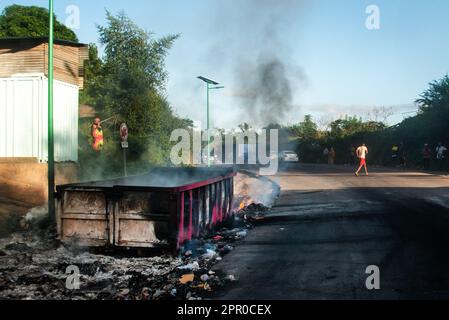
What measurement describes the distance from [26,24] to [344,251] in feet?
97.0

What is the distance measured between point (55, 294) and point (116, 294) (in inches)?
25.9

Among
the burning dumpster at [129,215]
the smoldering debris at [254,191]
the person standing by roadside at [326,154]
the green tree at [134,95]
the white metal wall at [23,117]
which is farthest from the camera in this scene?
the person standing by roadside at [326,154]

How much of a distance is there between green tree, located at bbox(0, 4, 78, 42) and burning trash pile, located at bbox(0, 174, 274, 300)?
79.8ft

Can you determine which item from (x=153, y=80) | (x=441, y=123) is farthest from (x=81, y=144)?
(x=441, y=123)

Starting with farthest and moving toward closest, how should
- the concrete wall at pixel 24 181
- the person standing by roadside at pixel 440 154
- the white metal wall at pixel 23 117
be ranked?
the person standing by roadside at pixel 440 154 → the white metal wall at pixel 23 117 → the concrete wall at pixel 24 181

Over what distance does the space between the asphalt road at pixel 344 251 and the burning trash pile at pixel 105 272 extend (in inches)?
13.6

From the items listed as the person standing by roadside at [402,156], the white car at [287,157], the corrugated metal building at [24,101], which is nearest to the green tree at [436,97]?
the person standing by roadside at [402,156]

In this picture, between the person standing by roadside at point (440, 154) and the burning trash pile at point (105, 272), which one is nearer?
the burning trash pile at point (105, 272)

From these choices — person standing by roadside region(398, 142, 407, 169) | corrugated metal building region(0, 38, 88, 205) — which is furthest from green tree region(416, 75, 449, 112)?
corrugated metal building region(0, 38, 88, 205)

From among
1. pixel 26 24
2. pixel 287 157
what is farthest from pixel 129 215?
pixel 287 157

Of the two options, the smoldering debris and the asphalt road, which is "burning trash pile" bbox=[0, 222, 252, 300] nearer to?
the asphalt road

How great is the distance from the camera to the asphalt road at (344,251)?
508 cm

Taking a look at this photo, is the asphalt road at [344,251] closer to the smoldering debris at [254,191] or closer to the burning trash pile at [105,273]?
the burning trash pile at [105,273]
